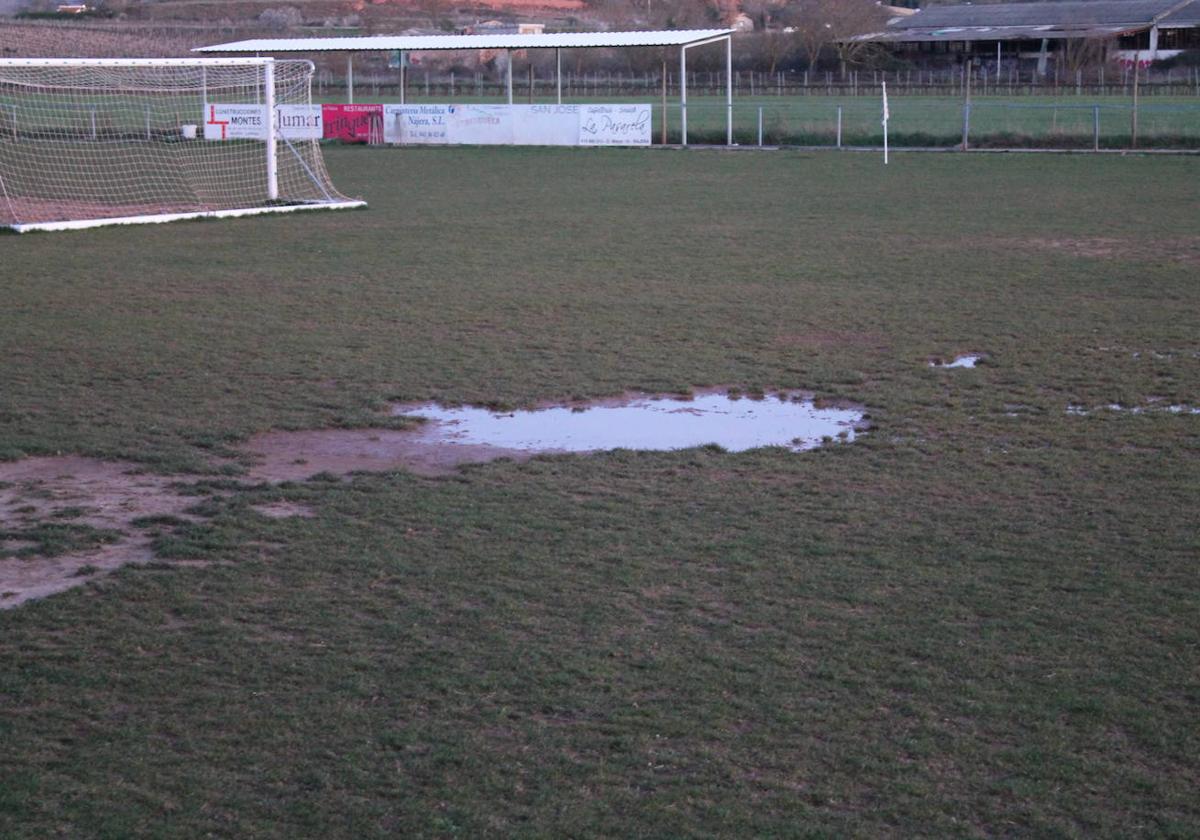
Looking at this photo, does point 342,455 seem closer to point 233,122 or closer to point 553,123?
point 553,123

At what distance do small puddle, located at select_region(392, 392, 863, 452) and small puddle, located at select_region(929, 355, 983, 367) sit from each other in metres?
1.52

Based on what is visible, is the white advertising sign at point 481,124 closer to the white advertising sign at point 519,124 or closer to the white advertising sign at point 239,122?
the white advertising sign at point 519,124

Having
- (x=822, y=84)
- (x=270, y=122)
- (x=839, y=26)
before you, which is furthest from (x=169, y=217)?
(x=839, y=26)

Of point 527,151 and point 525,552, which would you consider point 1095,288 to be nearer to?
A: point 525,552

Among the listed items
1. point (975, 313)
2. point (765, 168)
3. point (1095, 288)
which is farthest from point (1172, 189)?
point (975, 313)

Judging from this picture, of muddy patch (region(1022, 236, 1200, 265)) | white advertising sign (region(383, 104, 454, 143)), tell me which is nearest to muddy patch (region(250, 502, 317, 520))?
muddy patch (region(1022, 236, 1200, 265))

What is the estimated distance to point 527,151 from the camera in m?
37.5

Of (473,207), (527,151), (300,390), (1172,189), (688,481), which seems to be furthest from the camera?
(527,151)

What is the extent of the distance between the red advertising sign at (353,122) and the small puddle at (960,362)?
3169cm

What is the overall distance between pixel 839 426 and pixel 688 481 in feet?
5.35

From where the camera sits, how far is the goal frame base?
20.1 m

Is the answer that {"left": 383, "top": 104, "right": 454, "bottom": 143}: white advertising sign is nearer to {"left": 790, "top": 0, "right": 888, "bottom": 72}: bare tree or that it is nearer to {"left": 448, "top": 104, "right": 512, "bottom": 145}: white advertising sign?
{"left": 448, "top": 104, "right": 512, "bottom": 145}: white advertising sign

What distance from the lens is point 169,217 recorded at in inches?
851

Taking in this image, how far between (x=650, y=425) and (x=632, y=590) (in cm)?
315
